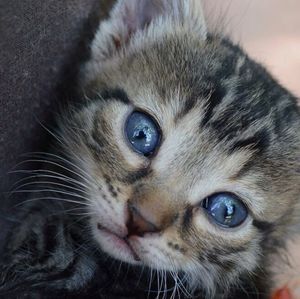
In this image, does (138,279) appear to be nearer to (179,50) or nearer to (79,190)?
(79,190)

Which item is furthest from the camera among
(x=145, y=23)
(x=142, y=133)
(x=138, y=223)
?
(x=145, y=23)

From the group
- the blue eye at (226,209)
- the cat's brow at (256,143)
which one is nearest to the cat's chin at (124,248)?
the blue eye at (226,209)

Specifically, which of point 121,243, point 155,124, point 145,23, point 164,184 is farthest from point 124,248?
point 145,23

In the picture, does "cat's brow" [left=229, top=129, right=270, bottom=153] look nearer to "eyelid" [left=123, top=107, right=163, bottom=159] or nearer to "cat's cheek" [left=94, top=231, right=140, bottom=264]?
"eyelid" [left=123, top=107, right=163, bottom=159]

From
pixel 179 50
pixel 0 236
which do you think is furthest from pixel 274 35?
pixel 0 236

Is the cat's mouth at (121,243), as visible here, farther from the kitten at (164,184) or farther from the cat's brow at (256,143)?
the cat's brow at (256,143)

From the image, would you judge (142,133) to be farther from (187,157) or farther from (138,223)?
(138,223)
